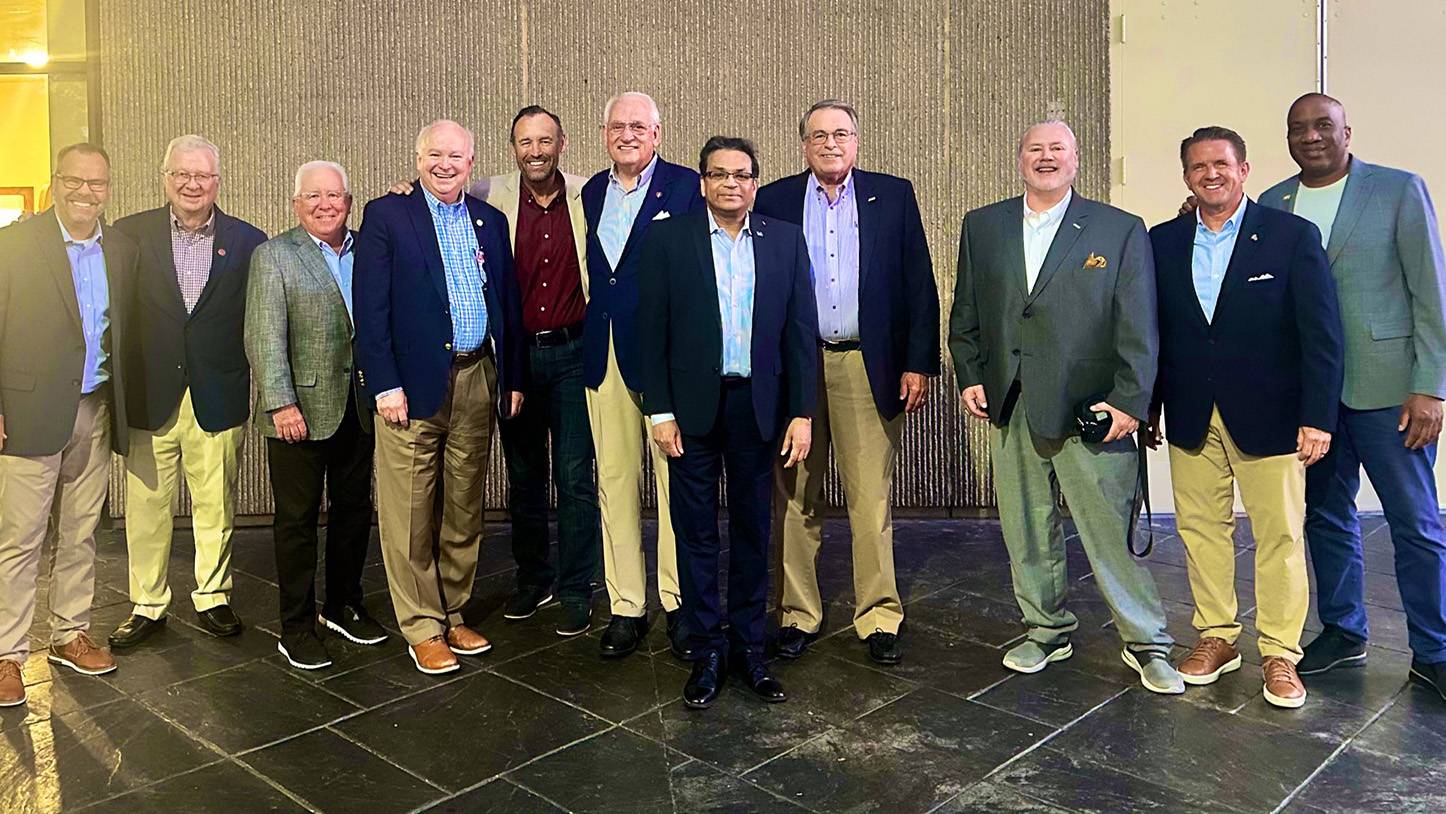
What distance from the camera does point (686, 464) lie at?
3.35 metres

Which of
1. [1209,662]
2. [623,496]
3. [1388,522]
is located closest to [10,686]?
[623,496]

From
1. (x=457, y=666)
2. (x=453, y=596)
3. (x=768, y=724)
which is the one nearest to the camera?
(x=768, y=724)

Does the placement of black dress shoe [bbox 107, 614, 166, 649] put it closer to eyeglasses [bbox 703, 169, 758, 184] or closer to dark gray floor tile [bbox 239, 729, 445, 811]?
dark gray floor tile [bbox 239, 729, 445, 811]

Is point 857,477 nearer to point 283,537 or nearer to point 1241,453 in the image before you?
point 1241,453

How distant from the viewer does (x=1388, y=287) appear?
3371mm

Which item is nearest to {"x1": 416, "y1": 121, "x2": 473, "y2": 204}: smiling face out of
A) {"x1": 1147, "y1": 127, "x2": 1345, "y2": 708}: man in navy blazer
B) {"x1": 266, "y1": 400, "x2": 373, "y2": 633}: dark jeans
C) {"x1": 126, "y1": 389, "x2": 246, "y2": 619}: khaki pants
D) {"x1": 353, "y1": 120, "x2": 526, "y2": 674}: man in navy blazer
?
{"x1": 353, "y1": 120, "x2": 526, "y2": 674}: man in navy blazer

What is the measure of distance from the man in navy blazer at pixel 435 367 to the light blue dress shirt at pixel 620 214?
1.16ft

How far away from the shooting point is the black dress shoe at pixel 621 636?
146 inches

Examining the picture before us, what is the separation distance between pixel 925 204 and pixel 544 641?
10.3 feet

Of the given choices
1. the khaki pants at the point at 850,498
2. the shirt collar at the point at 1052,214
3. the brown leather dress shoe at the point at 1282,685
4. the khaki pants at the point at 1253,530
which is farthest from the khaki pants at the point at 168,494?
the brown leather dress shoe at the point at 1282,685

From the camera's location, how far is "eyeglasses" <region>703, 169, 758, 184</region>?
3197mm

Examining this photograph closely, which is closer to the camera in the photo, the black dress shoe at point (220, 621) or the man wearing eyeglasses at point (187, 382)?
the man wearing eyeglasses at point (187, 382)

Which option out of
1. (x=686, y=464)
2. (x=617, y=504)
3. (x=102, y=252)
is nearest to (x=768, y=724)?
(x=686, y=464)

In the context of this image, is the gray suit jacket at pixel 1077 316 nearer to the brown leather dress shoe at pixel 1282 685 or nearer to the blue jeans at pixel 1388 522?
the blue jeans at pixel 1388 522
